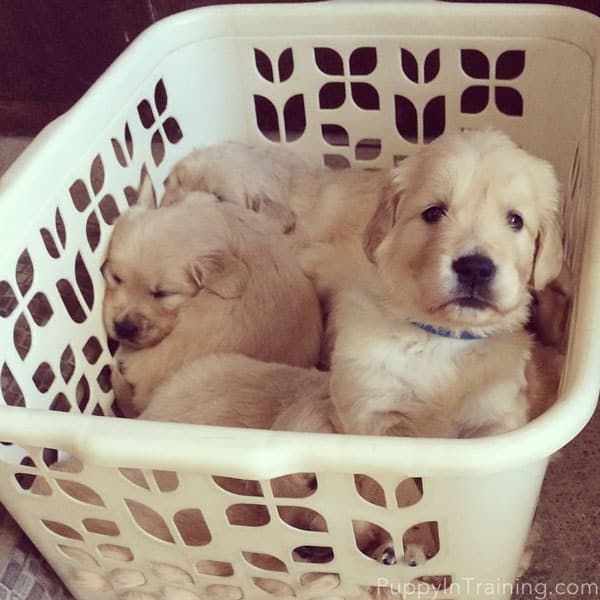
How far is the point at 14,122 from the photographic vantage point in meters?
2.35

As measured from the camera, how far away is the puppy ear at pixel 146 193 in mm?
1610

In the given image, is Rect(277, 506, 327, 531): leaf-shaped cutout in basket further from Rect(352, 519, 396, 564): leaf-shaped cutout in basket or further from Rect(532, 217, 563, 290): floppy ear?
Rect(532, 217, 563, 290): floppy ear

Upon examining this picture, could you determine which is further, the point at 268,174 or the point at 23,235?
the point at 268,174

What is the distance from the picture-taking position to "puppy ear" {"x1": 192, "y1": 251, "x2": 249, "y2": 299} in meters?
1.45

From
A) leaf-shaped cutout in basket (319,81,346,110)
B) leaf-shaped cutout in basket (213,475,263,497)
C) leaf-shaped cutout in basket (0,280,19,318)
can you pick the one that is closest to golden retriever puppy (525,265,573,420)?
leaf-shaped cutout in basket (213,475,263,497)

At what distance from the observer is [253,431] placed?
81cm

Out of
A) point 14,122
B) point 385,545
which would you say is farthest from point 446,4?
point 14,122

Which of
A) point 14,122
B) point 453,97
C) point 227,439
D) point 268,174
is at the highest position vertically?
point 227,439

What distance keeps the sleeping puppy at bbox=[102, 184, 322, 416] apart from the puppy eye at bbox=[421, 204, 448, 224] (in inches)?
16.6

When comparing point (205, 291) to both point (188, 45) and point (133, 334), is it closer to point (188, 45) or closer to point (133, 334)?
point (133, 334)

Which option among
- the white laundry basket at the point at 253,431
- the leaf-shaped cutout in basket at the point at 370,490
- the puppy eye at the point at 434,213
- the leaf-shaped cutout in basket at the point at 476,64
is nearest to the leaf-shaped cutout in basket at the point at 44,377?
the white laundry basket at the point at 253,431

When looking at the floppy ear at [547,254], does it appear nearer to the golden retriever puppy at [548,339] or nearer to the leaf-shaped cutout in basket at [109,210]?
the golden retriever puppy at [548,339]

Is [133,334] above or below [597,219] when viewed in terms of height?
below

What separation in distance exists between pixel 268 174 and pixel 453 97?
39cm
